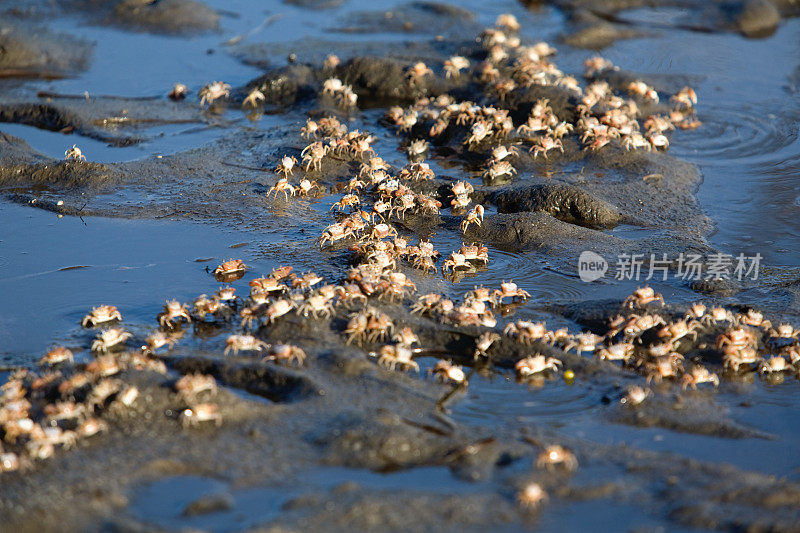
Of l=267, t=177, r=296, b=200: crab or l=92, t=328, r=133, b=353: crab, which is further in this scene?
l=267, t=177, r=296, b=200: crab

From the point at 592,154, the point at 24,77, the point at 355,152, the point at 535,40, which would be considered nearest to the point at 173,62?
the point at 24,77

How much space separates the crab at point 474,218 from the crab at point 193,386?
3.31 metres

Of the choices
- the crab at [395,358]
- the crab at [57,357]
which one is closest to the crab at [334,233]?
the crab at [395,358]

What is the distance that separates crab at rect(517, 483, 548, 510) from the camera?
13.8 ft

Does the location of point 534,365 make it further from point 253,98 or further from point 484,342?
point 253,98

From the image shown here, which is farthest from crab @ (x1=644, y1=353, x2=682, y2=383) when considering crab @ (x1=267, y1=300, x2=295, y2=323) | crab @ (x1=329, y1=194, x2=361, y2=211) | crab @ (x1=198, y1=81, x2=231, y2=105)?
crab @ (x1=198, y1=81, x2=231, y2=105)

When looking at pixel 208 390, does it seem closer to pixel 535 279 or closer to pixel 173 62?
pixel 535 279

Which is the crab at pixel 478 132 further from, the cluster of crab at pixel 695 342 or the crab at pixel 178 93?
the crab at pixel 178 93

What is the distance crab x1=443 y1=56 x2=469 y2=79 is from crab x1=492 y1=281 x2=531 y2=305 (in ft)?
18.0

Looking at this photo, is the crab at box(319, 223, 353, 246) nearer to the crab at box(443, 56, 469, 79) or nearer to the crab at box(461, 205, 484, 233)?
the crab at box(461, 205, 484, 233)

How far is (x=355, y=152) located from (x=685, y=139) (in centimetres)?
390

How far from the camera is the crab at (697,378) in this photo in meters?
5.43

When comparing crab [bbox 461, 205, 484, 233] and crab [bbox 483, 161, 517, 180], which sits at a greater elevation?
crab [bbox 483, 161, 517, 180]

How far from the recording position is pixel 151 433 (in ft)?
15.4
